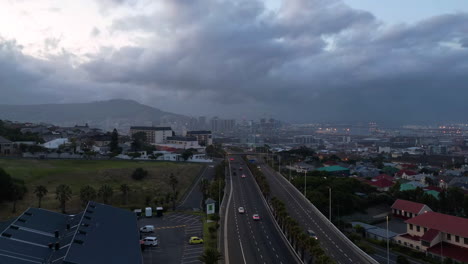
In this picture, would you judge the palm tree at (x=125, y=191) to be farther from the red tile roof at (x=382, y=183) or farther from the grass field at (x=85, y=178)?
the red tile roof at (x=382, y=183)

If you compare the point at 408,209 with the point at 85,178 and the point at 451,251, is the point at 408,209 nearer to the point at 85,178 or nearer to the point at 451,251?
the point at 451,251

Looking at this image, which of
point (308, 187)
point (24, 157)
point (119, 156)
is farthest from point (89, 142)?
point (308, 187)

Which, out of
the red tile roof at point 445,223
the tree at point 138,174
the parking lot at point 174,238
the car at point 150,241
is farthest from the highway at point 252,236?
the tree at point 138,174

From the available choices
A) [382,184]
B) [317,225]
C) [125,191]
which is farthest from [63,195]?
→ [382,184]

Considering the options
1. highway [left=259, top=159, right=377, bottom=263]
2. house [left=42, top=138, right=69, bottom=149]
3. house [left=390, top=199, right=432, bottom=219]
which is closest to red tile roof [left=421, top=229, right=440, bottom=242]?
highway [left=259, top=159, right=377, bottom=263]

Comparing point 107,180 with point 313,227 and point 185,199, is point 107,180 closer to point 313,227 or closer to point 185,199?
point 185,199

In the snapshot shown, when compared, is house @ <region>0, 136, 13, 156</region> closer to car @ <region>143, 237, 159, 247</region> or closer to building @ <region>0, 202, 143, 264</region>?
building @ <region>0, 202, 143, 264</region>

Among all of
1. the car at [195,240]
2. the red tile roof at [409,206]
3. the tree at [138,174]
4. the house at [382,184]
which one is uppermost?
the tree at [138,174]
